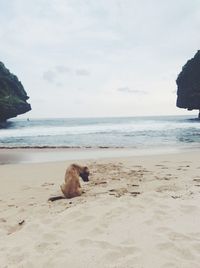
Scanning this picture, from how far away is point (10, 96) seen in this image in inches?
2425

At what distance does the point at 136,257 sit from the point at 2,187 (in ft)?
16.1

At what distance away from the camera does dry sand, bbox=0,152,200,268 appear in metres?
3.42

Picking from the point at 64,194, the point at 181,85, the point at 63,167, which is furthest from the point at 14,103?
the point at 64,194

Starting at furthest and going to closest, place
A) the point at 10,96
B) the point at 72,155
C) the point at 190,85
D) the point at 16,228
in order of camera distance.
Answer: the point at 190,85
the point at 10,96
the point at 72,155
the point at 16,228

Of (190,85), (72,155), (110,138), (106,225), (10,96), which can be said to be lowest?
(72,155)

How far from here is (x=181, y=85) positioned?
233 ft

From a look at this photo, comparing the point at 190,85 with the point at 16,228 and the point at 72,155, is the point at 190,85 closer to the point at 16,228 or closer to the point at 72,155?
the point at 72,155

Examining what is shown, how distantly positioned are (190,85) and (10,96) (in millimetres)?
36167

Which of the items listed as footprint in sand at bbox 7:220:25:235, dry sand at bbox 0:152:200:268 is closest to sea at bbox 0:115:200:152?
dry sand at bbox 0:152:200:268

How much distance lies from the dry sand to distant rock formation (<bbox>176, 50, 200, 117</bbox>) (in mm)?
61743

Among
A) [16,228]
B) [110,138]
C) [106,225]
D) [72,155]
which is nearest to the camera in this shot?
[106,225]

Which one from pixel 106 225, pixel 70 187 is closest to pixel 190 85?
pixel 70 187

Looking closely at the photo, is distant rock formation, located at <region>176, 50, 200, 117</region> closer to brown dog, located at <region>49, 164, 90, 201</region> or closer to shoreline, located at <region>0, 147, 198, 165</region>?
shoreline, located at <region>0, 147, 198, 165</region>

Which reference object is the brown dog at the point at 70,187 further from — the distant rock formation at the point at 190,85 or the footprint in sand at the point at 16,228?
the distant rock formation at the point at 190,85
